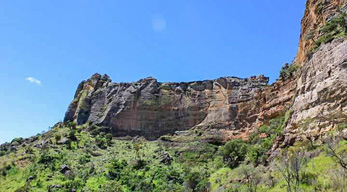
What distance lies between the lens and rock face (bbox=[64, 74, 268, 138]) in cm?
7019

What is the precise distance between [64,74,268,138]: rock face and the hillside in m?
0.27

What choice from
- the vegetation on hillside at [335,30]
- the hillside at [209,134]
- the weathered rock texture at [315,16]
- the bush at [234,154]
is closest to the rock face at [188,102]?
the weathered rock texture at [315,16]

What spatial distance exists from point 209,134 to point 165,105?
51.3ft

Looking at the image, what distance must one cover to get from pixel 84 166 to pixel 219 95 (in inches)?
1509

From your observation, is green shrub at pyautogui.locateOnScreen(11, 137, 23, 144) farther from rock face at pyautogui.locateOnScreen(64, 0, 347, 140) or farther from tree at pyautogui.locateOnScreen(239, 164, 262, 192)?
tree at pyautogui.locateOnScreen(239, 164, 262, 192)

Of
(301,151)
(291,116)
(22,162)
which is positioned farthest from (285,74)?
(22,162)

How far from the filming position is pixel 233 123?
67.2m

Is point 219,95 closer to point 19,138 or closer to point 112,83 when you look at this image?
point 112,83

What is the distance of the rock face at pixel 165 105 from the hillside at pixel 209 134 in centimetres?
27

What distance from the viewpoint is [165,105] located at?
76.8 metres

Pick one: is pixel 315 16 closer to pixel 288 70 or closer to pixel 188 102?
pixel 288 70

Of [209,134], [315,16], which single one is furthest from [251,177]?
[209,134]

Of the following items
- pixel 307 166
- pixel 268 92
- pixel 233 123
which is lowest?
pixel 307 166

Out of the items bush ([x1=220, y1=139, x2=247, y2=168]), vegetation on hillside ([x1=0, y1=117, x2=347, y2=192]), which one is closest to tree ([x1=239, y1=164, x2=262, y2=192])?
vegetation on hillside ([x1=0, y1=117, x2=347, y2=192])
